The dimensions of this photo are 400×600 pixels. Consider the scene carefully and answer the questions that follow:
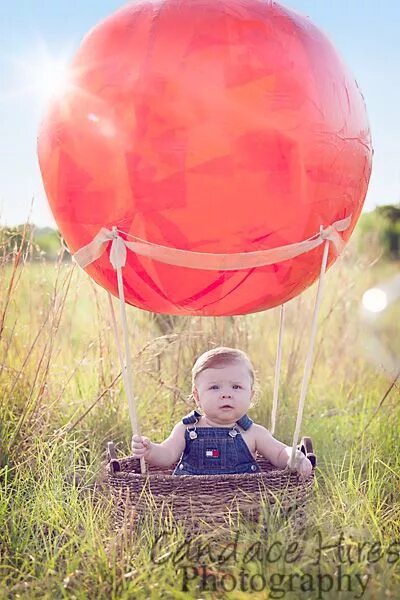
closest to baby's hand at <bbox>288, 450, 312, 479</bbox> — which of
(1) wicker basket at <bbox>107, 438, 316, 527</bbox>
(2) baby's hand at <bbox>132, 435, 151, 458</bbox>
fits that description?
(1) wicker basket at <bbox>107, 438, 316, 527</bbox>

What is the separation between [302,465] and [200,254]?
3.07ft

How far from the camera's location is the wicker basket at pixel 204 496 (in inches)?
121

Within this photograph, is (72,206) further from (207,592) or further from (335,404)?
(335,404)

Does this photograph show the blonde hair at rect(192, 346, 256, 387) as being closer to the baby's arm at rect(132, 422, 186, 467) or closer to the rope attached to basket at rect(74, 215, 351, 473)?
the baby's arm at rect(132, 422, 186, 467)

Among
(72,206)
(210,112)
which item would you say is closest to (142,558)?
(72,206)

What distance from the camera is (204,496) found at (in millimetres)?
3072

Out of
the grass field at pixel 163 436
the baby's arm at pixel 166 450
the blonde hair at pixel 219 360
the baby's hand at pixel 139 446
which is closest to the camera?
the grass field at pixel 163 436

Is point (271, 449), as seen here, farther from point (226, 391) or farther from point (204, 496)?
point (204, 496)

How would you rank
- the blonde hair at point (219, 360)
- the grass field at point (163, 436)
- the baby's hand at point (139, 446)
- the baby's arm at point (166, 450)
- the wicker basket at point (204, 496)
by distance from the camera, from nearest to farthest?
the grass field at point (163, 436), the wicker basket at point (204, 496), the baby's hand at point (139, 446), the baby's arm at point (166, 450), the blonde hair at point (219, 360)

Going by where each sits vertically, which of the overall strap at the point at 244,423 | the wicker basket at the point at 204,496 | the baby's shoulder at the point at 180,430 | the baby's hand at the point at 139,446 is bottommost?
the wicker basket at the point at 204,496

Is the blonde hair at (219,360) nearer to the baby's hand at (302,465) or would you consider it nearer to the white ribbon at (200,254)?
the baby's hand at (302,465)

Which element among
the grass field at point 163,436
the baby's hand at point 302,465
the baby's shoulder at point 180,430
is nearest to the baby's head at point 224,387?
the baby's shoulder at point 180,430

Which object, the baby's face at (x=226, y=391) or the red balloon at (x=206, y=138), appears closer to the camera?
the red balloon at (x=206, y=138)

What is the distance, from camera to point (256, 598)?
2594 mm
